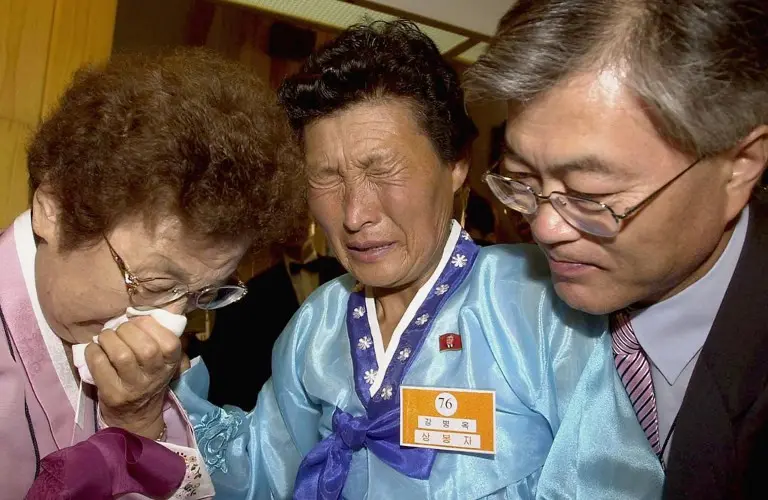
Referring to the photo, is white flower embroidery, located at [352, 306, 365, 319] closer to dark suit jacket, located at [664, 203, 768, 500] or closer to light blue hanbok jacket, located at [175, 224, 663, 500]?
light blue hanbok jacket, located at [175, 224, 663, 500]

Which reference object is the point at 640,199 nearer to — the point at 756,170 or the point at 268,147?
the point at 756,170

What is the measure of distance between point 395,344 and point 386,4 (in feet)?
3.67

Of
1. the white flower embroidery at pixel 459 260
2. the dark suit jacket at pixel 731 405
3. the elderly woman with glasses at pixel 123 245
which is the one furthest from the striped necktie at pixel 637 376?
the elderly woman with glasses at pixel 123 245

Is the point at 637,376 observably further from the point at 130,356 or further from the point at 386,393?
the point at 130,356

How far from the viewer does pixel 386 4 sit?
197cm

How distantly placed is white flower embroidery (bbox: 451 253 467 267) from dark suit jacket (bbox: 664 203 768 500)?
20.9 inches

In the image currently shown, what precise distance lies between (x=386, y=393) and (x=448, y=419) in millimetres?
153

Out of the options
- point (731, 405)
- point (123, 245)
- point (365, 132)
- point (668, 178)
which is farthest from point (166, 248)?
point (731, 405)

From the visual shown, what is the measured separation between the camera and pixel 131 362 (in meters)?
1.14

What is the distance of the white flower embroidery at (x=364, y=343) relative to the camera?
4.67ft

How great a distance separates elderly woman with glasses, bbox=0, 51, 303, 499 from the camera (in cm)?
103

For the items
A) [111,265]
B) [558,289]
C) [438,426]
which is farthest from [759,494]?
[111,265]

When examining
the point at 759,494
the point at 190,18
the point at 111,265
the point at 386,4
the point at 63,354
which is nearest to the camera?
the point at 759,494

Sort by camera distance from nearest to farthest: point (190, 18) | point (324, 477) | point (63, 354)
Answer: point (63, 354) → point (324, 477) → point (190, 18)
